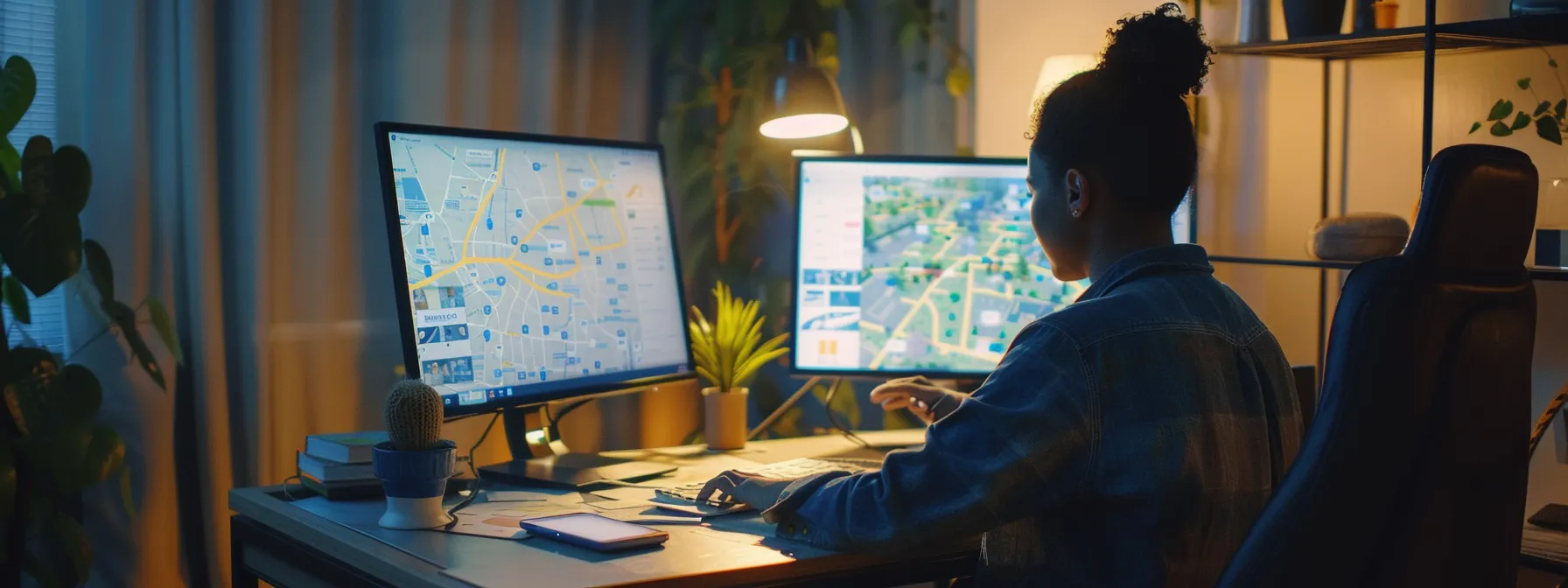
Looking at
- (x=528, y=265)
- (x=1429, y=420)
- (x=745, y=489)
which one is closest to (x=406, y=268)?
(x=528, y=265)

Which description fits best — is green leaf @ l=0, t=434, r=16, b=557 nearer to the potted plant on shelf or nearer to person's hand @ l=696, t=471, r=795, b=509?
person's hand @ l=696, t=471, r=795, b=509

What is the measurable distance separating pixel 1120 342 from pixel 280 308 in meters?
1.78

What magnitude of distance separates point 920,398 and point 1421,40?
0.98 m

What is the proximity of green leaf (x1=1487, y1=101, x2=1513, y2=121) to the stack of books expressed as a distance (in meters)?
1.74

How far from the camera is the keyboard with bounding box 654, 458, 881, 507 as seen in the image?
1600 mm

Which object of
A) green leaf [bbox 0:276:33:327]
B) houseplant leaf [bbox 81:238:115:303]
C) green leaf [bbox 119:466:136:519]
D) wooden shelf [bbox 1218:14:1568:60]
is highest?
wooden shelf [bbox 1218:14:1568:60]

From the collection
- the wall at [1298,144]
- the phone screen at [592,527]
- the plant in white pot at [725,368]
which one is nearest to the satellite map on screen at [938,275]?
the plant in white pot at [725,368]

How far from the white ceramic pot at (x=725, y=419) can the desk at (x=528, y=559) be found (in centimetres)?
58

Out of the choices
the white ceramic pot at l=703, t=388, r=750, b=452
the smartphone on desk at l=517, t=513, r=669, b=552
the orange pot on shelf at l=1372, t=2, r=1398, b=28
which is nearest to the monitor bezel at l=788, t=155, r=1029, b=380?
the white ceramic pot at l=703, t=388, r=750, b=452

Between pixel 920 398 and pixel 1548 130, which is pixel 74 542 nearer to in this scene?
pixel 920 398

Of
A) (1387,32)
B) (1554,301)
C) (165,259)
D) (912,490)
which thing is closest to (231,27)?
(165,259)

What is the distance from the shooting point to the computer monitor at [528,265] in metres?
1.60

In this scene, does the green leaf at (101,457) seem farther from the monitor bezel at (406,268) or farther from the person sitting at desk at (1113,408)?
the person sitting at desk at (1113,408)

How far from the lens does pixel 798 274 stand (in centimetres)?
Result: 206
